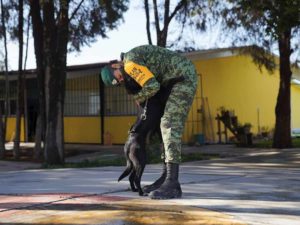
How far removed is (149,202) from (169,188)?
0.33 meters

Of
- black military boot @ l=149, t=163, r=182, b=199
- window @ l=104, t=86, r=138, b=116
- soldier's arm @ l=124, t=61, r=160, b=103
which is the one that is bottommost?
black military boot @ l=149, t=163, r=182, b=199

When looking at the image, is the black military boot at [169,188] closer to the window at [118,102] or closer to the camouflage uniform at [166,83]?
the camouflage uniform at [166,83]

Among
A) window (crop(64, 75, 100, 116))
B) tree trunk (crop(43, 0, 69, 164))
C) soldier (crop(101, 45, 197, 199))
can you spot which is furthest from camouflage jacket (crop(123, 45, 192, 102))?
window (crop(64, 75, 100, 116))

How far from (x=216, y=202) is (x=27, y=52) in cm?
1906

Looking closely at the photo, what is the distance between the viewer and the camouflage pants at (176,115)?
241 inches

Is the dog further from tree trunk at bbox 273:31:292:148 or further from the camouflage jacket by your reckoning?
tree trunk at bbox 273:31:292:148

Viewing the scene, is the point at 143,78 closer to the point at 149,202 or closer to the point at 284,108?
the point at 149,202

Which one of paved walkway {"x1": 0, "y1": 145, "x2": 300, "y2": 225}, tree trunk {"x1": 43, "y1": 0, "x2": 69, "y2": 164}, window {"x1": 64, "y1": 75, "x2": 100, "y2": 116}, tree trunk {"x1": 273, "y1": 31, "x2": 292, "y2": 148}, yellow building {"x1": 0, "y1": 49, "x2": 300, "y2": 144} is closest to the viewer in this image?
paved walkway {"x1": 0, "y1": 145, "x2": 300, "y2": 225}

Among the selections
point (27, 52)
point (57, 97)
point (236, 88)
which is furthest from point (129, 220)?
point (236, 88)

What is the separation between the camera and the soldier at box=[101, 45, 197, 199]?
6094 millimetres

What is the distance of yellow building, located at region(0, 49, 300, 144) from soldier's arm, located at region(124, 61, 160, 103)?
17.8m

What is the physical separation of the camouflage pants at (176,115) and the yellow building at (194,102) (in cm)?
1759

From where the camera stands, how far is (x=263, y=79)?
102ft

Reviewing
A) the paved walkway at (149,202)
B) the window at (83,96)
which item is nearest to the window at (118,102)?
the window at (83,96)
